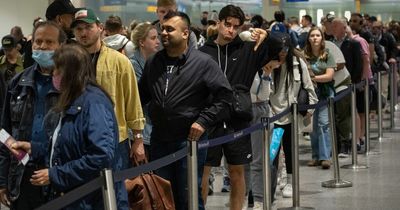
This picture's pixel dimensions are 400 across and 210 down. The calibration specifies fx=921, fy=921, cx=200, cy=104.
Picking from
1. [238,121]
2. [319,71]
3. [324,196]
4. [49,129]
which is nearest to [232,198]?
[238,121]

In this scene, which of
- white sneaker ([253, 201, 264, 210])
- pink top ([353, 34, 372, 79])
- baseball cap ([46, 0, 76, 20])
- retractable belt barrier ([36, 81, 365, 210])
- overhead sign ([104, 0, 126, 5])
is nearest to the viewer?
retractable belt barrier ([36, 81, 365, 210])

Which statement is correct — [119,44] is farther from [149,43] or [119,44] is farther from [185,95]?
[185,95]

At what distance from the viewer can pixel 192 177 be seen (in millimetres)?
5980

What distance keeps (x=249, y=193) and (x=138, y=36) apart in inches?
88.0

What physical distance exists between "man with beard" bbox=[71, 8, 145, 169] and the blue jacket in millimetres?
1172

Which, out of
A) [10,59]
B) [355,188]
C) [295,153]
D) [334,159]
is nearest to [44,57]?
[295,153]

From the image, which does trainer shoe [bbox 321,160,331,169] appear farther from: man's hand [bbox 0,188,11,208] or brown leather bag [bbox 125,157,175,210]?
man's hand [bbox 0,188,11,208]

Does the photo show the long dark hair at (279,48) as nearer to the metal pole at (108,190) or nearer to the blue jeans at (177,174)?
the blue jeans at (177,174)

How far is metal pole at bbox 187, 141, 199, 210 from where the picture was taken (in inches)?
234

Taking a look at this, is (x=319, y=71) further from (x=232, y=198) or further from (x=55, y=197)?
(x=55, y=197)

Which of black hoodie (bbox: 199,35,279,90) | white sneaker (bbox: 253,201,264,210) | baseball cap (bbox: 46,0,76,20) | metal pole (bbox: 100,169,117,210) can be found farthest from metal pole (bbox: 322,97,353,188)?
metal pole (bbox: 100,169,117,210)

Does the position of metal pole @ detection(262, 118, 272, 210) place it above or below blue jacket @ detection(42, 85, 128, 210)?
below

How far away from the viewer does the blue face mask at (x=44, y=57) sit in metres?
5.26

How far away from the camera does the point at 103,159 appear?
4.66 meters
